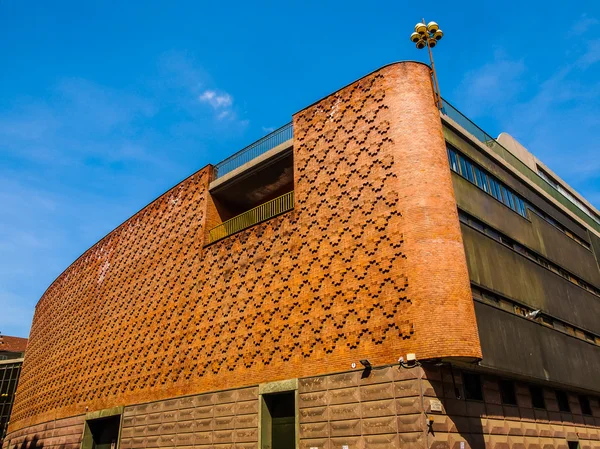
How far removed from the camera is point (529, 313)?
17.2 m

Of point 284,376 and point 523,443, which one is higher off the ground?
point 284,376

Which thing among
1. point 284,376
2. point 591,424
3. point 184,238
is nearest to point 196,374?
point 284,376

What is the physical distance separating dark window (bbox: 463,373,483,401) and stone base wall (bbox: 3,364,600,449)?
180mm

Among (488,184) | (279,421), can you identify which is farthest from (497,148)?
(279,421)

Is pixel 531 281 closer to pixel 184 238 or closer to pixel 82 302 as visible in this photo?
pixel 184 238

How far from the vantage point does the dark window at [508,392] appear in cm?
1561

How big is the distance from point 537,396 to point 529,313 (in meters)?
2.91

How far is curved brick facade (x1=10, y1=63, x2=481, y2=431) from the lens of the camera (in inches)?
557

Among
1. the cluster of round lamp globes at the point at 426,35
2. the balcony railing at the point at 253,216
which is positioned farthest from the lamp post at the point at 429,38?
the balcony railing at the point at 253,216

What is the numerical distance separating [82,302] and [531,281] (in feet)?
83.0

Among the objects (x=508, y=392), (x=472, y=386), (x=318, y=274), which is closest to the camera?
(x=472, y=386)

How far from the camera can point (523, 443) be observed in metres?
15.3

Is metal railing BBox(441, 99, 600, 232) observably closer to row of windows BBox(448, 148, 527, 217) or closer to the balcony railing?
row of windows BBox(448, 148, 527, 217)

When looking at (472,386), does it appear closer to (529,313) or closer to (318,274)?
(529,313)
